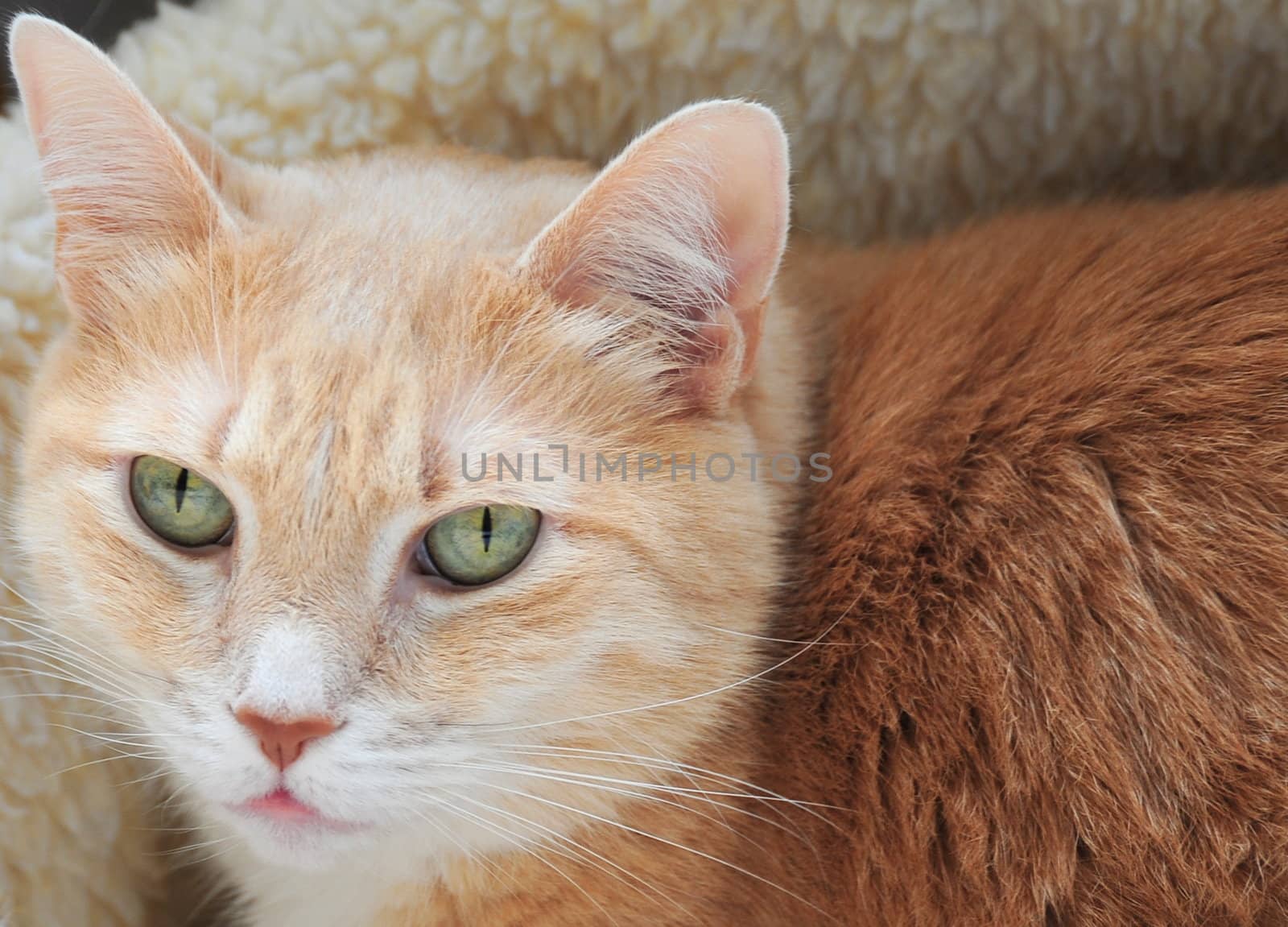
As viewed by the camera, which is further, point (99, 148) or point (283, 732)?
point (99, 148)

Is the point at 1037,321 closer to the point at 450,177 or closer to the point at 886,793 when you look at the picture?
the point at 886,793

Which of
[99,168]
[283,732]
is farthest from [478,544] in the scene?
[99,168]

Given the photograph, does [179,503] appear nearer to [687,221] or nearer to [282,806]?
[282,806]

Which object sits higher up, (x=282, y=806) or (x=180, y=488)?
(x=180, y=488)

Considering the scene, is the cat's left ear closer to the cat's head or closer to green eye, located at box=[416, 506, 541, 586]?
the cat's head

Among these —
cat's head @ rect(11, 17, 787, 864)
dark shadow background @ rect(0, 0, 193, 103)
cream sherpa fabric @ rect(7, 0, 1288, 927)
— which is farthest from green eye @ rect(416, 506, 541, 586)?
dark shadow background @ rect(0, 0, 193, 103)

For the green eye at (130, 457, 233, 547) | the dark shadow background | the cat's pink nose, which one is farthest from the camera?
the dark shadow background

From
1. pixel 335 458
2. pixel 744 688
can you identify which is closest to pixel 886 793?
pixel 744 688
